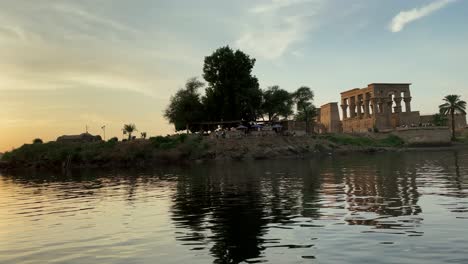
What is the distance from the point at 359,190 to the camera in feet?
97.3

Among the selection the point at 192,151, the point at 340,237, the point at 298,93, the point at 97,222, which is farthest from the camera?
the point at 298,93

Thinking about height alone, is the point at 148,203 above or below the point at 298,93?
below

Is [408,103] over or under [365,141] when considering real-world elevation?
over

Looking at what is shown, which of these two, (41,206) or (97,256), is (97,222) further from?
(41,206)

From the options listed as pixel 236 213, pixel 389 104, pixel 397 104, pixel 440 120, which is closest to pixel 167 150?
pixel 236 213

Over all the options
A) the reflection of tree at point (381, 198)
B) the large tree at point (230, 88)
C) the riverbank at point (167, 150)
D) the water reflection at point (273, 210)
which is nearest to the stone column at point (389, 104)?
the riverbank at point (167, 150)

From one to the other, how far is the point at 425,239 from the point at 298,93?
121600mm

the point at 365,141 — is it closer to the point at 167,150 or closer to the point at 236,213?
the point at 167,150

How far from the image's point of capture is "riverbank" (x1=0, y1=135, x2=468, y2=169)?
95.4m

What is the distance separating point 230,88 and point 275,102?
39.8 feet

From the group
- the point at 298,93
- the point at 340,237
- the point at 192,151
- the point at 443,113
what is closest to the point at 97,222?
the point at 340,237

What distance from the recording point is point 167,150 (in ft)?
316

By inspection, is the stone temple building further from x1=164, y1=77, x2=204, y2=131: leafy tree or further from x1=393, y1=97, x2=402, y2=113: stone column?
x1=164, y1=77, x2=204, y2=131: leafy tree

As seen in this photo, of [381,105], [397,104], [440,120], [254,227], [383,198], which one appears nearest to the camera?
[254,227]
